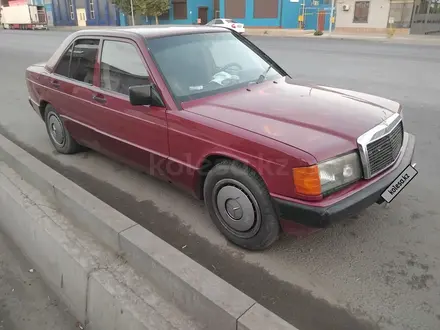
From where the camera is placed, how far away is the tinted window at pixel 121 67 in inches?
142

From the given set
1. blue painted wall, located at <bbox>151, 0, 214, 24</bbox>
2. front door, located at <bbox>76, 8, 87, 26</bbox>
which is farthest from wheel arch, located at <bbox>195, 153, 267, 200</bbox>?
front door, located at <bbox>76, 8, 87, 26</bbox>

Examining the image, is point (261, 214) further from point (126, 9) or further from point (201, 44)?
point (126, 9)

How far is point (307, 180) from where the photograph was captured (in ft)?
8.32

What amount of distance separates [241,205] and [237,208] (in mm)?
56

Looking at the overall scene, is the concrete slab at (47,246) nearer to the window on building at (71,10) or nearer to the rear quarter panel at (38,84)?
the rear quarter panel at (38,84)

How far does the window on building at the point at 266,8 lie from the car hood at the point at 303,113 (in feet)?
121

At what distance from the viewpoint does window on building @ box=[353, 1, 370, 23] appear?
101ft

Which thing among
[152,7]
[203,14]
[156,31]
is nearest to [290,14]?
[203,14]

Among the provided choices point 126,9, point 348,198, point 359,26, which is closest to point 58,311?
point 348,198

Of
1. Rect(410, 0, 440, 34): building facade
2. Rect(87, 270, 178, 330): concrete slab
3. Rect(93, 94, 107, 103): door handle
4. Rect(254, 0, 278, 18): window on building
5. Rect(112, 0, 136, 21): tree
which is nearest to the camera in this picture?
Rect(87, 270, 178, 330): concrete slab

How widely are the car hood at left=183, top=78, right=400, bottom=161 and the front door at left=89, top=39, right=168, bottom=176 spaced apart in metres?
0.44

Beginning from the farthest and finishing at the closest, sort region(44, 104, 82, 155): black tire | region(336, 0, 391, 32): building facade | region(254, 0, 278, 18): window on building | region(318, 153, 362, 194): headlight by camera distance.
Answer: region(254, 0, 278, 18): window on building → region(336, 0, 391, 32): building facade → region(44, 104, 82, 155): black tire → region(318, 153, 362, 194): headlight

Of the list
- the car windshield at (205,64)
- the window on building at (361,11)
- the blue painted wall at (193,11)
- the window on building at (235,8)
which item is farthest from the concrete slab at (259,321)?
the blue painted wall at (193,11)

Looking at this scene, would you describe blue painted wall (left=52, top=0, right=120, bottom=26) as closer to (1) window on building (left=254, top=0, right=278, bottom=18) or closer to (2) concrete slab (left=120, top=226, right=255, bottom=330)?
(1) window on building (left=254, top=0, right=278, bottom=18)
